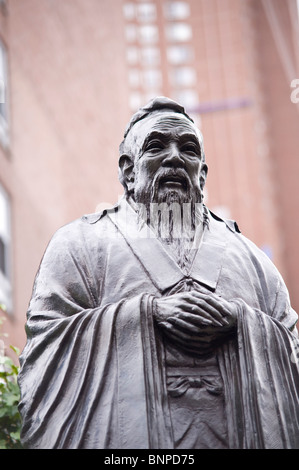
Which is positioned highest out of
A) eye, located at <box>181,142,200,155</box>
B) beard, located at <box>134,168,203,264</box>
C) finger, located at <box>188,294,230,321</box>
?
eye, located at <box>181,142,200,155</box>

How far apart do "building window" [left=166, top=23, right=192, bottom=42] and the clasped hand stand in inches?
3182

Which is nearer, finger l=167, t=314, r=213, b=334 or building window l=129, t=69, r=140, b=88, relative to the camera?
finger l=167, t=314, r=213, b=334

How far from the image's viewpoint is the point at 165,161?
673 cm

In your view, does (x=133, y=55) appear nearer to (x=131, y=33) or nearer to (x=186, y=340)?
(x=131, y=33)

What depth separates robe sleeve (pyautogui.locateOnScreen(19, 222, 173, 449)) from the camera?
18.7ft

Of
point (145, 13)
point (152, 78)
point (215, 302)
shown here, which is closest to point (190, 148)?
point (215, 302)

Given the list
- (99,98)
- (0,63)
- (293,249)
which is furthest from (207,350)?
(293,249)

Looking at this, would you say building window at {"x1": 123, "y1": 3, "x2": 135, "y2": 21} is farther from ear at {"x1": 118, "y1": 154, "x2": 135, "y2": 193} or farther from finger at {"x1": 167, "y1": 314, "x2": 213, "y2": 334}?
finger at {"x1": 167, "y1": 314, "x2": 213, "y2": 334}

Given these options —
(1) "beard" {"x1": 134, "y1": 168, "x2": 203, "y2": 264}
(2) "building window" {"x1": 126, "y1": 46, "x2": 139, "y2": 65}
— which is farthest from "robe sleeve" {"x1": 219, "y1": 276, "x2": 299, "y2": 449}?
(2) "building window" {"x1": 126, "y1": 46, "x2": 139, "y2": 65}

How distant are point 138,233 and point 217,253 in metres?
0.49

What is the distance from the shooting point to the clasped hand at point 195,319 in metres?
5.95

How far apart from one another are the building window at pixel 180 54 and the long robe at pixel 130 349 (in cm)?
7927

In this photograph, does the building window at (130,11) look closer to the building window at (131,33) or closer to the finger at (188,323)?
the building window at (131,33)

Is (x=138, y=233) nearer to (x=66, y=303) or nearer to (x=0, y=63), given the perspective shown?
(x=66, y=303)
